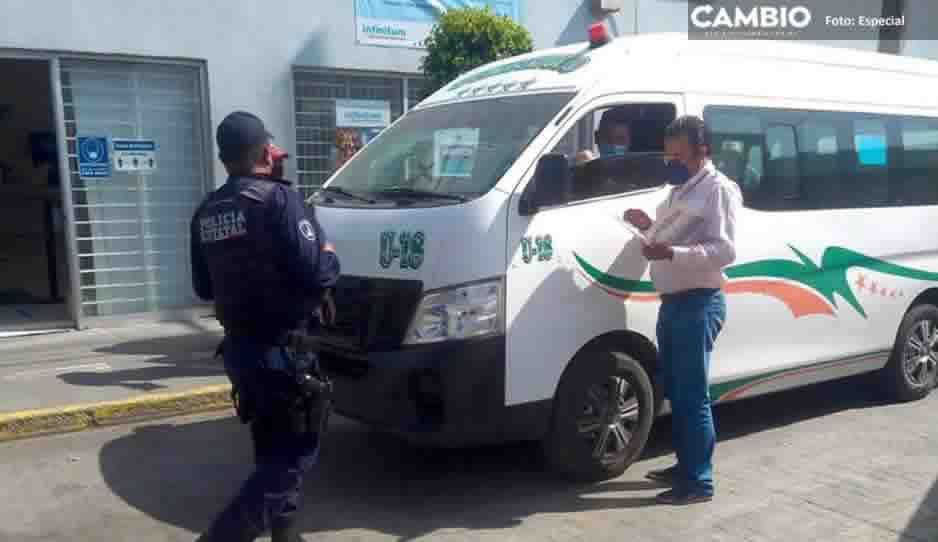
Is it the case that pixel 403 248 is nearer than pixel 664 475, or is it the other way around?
pixel 403 248

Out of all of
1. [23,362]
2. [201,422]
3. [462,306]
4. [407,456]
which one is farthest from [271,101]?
[462,306]

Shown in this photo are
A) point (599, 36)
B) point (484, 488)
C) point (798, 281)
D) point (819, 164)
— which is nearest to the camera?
point (484, 488)

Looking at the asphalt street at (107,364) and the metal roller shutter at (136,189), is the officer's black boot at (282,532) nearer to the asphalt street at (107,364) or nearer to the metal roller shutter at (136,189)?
the asphalt street at (107,364)

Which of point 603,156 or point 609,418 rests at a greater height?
point 603,156

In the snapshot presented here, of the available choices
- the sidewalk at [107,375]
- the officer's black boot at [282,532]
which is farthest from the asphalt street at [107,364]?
the officer's black boot at [282,532]

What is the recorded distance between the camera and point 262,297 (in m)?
3.53

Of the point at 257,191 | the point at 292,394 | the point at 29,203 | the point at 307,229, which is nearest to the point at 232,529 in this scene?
the point at 292,394

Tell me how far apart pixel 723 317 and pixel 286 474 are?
7.61ft

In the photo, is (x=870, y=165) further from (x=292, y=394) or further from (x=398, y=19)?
(x=398, y=19)

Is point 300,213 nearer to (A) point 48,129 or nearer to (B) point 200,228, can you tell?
(B) point 200,228

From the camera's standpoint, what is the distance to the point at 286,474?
3.67 m

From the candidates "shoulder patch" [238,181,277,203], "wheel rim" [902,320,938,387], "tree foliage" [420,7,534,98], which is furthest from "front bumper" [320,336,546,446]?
"tree foliage" [420,7,534,98]

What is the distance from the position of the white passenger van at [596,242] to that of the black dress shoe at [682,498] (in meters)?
0.35

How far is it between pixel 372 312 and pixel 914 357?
4.18 metres
